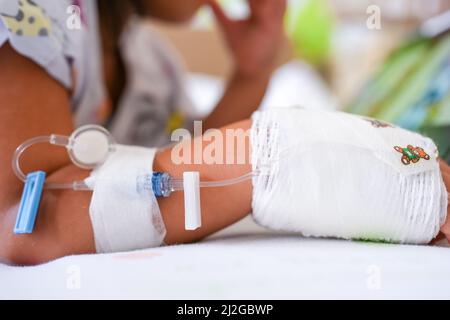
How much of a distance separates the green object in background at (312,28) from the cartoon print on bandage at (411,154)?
1.33 metres

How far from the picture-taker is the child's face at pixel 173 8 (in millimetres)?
1278

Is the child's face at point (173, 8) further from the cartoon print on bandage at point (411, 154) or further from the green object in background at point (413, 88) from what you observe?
the cartoon print on bandage at point (411, 154)

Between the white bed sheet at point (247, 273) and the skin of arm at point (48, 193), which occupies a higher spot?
the skin of arm at point (48, 193)

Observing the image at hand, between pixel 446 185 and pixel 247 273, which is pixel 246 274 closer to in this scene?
pixel 247 273

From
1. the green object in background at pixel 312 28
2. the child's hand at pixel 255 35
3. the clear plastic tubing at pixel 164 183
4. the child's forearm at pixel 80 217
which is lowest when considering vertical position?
the child's forearm at pixel 80 217

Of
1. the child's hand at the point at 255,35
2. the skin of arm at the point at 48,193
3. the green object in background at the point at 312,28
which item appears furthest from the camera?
the green object in background at the point at 312,28

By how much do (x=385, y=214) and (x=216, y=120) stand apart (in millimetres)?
656

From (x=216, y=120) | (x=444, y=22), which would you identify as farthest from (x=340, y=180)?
(x=444, y=22)

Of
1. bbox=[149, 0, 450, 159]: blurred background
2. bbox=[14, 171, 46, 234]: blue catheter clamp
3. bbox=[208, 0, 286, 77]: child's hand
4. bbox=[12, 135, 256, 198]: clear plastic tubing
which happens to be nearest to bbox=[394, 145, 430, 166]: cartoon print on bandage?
bbox=[12, 135, 256, 198]: clear plastic tubing

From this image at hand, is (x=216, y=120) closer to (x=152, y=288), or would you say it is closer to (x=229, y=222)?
(x=229, y=222)

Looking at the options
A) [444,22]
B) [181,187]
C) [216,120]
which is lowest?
[181,187]

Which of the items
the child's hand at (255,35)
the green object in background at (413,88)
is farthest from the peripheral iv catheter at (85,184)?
the child's hand at (255,35)

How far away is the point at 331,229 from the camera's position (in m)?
0.55
